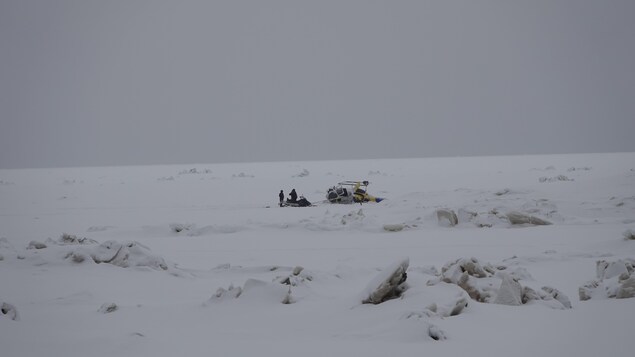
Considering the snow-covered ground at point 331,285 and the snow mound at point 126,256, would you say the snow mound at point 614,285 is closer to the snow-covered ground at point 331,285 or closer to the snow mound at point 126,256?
the snow-covered ground at point 331,285

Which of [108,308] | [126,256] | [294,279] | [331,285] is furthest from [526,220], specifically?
[108,308]

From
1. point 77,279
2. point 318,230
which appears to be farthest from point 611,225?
point 77,279

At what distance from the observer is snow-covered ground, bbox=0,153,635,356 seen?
4152 mm

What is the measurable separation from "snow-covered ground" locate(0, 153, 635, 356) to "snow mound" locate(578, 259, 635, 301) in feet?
0.05

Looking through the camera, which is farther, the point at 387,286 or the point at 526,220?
the point at 526,220

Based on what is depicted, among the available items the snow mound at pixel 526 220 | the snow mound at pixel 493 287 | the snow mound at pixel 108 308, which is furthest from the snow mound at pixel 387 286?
the snow mound at pixel 526 220

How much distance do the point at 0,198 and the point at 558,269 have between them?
25950mm

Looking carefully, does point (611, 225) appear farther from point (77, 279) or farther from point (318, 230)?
point (77, 279)

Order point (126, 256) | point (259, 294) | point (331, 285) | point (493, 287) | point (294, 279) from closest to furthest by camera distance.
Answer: point (259, 294), point (493, 287), point (294, 279), point (331, 285), point (126, 256)

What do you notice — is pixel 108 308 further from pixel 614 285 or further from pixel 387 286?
pixel 614 285

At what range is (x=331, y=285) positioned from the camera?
269 inches

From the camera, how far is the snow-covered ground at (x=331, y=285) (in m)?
4.15

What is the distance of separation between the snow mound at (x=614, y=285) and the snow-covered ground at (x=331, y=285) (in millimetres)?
16

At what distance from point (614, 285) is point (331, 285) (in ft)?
10.4
